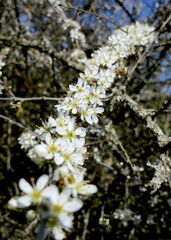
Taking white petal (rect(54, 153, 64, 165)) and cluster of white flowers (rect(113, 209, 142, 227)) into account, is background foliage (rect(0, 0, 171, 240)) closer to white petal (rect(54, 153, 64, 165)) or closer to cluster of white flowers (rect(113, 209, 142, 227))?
cluster of white flowers (rect(113, 209, 142, 227))

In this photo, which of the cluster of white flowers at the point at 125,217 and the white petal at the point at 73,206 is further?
the cluster of white flowers at the point at 125,217

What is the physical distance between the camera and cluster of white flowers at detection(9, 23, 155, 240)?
2.64ft

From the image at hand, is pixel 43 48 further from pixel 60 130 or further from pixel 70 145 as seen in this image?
pixel 70 145

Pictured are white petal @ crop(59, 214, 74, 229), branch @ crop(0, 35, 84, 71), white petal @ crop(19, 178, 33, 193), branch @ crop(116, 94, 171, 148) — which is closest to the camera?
white petal @ crop(59, 214, 74, 229)

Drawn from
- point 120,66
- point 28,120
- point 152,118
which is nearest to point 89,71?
point 120,66

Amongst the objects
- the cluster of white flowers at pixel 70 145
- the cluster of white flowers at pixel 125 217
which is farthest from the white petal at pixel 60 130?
the cluster of white flowers at pixel 125 217

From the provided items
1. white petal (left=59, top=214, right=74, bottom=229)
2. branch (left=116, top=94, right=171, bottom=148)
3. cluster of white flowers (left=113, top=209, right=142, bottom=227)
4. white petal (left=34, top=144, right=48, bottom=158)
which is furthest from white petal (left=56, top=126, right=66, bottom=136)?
cluster of white flowers (left=113, top=209, right=142, bottom=227)

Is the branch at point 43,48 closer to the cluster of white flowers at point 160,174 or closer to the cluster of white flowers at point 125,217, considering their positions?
the cluster of white flowers at point 160,174

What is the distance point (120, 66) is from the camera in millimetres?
1899

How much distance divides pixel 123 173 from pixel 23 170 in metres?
→ 1.58

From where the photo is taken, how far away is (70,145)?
3.44 feet

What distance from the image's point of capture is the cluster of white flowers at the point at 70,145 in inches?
31.7

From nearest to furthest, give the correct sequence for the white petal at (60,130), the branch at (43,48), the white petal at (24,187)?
the white petal at (24,187), the white petal at (60,130), the branch at (43,48)

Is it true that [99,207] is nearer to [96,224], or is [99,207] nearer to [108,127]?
[96,224]
